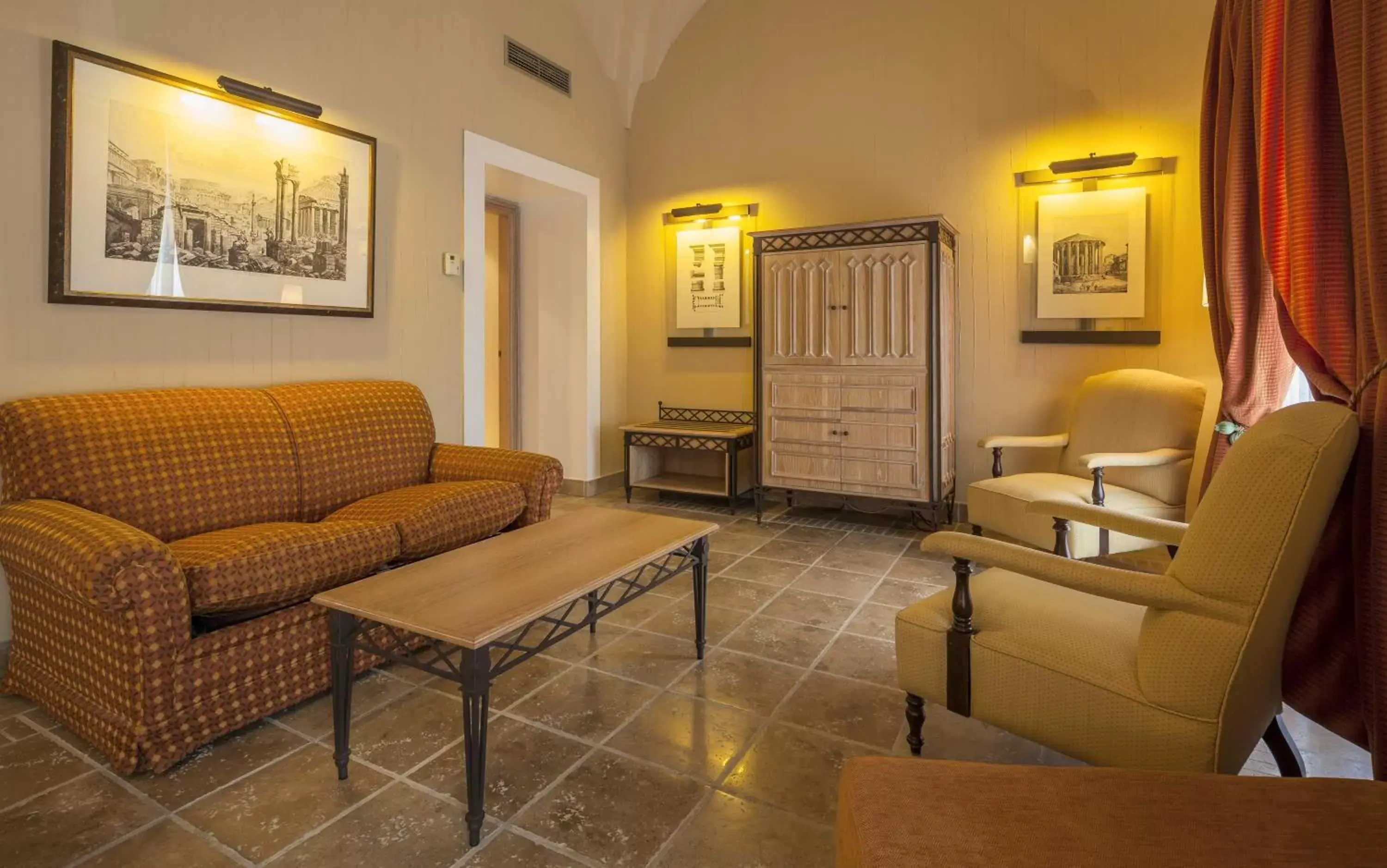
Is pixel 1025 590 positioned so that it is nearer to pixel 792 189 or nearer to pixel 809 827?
pixel 809 827

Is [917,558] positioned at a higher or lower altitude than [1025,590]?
lower

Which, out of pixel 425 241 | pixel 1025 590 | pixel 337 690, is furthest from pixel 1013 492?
pixel 425 241

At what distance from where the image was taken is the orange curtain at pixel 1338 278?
147cm

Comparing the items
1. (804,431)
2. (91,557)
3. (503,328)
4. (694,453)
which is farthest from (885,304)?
(91,557)

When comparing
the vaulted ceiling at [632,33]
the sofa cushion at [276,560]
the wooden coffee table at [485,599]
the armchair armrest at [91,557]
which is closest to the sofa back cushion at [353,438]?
the sofa cushion at [276,560]

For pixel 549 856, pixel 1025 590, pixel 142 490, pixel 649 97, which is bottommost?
pixel 549 856

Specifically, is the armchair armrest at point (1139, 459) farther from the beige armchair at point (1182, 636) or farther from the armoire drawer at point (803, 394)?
the beige armchair at point (1182, 636)

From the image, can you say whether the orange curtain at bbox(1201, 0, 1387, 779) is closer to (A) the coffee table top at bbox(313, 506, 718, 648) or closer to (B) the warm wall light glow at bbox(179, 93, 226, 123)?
(A) the coffee table top at bbox(313, 506, 718, 648)

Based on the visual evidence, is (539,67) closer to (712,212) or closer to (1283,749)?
(712,212)

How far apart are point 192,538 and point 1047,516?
3414 mm

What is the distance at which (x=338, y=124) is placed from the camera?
3.50 meters

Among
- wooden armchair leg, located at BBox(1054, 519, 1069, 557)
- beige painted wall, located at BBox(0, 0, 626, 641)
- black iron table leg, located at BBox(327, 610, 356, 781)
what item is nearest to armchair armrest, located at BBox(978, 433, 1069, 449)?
wooden armchair leg, located at BBox(1054, 519, 1069, 557)

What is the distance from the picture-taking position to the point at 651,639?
9.09 ft

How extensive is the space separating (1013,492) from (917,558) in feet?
2.23
